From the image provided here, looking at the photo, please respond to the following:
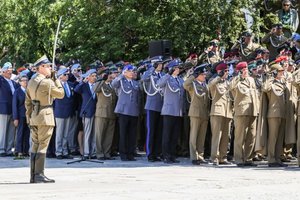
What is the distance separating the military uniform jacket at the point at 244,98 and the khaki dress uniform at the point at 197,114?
29.4 inches

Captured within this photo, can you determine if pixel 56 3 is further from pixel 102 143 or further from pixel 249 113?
pixel 249 113

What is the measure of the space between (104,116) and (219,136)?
2.88m

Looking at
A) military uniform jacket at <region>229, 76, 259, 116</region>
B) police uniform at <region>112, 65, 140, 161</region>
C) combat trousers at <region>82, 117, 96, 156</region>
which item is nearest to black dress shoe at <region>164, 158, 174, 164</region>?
police uniform at <region>112, 65, 140, 161</region>

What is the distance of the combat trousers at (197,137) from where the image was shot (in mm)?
16891

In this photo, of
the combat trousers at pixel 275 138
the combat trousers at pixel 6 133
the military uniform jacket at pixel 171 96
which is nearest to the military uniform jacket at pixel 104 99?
the military uniform jacket at pixel 171 96

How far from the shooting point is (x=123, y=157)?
17844 millimetres

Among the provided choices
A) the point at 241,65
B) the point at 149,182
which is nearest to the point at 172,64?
the point at 241,65

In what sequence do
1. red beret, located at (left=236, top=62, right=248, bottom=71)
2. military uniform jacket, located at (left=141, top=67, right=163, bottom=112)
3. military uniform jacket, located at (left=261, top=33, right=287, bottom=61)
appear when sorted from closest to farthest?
red beret, located at (left=236, top=62, right=248, bottom=71) → military uniform jacket, located at (left=141, top=67, right=163, bottom=112) → military uniform jacket, located at (left=261, top=33, right=287, bottom=61)

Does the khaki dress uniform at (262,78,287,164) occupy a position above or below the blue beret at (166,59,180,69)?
below

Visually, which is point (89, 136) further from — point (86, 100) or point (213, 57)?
point (213, 57)

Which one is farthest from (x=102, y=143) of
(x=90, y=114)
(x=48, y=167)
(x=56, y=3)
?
(x=56, y=3)

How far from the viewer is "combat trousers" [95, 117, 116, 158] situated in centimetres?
1820

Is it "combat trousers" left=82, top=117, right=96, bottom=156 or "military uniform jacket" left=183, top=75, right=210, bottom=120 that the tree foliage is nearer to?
"combat trousers" left=82, top=117, right=96, bottom=156

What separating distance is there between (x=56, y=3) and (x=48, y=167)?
12.0 m
